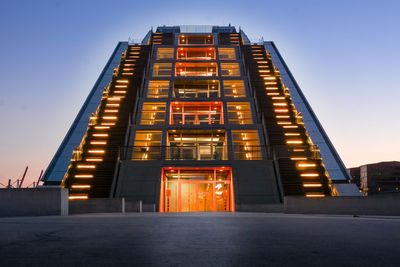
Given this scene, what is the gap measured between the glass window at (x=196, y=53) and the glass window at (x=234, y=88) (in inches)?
352

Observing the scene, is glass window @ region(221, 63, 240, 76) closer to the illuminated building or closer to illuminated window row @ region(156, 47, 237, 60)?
the illuminated building

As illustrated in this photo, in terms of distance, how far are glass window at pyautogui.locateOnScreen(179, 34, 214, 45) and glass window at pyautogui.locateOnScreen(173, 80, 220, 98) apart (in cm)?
1370

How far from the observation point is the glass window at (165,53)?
113ft

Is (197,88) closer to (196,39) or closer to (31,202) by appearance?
(196,39)

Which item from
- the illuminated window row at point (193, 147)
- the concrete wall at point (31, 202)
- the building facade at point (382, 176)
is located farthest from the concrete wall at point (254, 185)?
the building facade at point (382, 176)

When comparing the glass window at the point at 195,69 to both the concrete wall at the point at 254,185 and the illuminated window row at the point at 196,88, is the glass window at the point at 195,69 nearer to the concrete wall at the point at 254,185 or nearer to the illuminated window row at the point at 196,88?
the illuminated window row at the point at 196,88

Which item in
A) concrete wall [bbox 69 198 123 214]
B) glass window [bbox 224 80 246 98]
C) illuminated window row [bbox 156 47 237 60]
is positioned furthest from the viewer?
illuminated window row [bbox 156 47 237 60]

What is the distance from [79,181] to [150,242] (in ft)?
46.9

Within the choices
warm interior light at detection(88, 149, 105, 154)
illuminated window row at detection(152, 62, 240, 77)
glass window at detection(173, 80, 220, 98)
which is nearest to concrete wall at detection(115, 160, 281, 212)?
warm interior light at detection(88, 149, 105, 154)

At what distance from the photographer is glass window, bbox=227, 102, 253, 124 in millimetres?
23559

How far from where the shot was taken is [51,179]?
24828 millimetres

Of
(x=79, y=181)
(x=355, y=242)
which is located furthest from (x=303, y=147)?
(x=355, y=242)

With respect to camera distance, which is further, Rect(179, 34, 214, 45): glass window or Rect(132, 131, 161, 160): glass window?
Rect(179, 34, 214, 45): glass window

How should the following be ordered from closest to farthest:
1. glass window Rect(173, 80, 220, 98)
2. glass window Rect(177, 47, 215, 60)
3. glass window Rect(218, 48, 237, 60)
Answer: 1. glass window Rect(173, 80, 220, 98)
2. glass window Rect(218, 48, 237, 60)
3. glass window Rect(177, 47, 215, 60)
